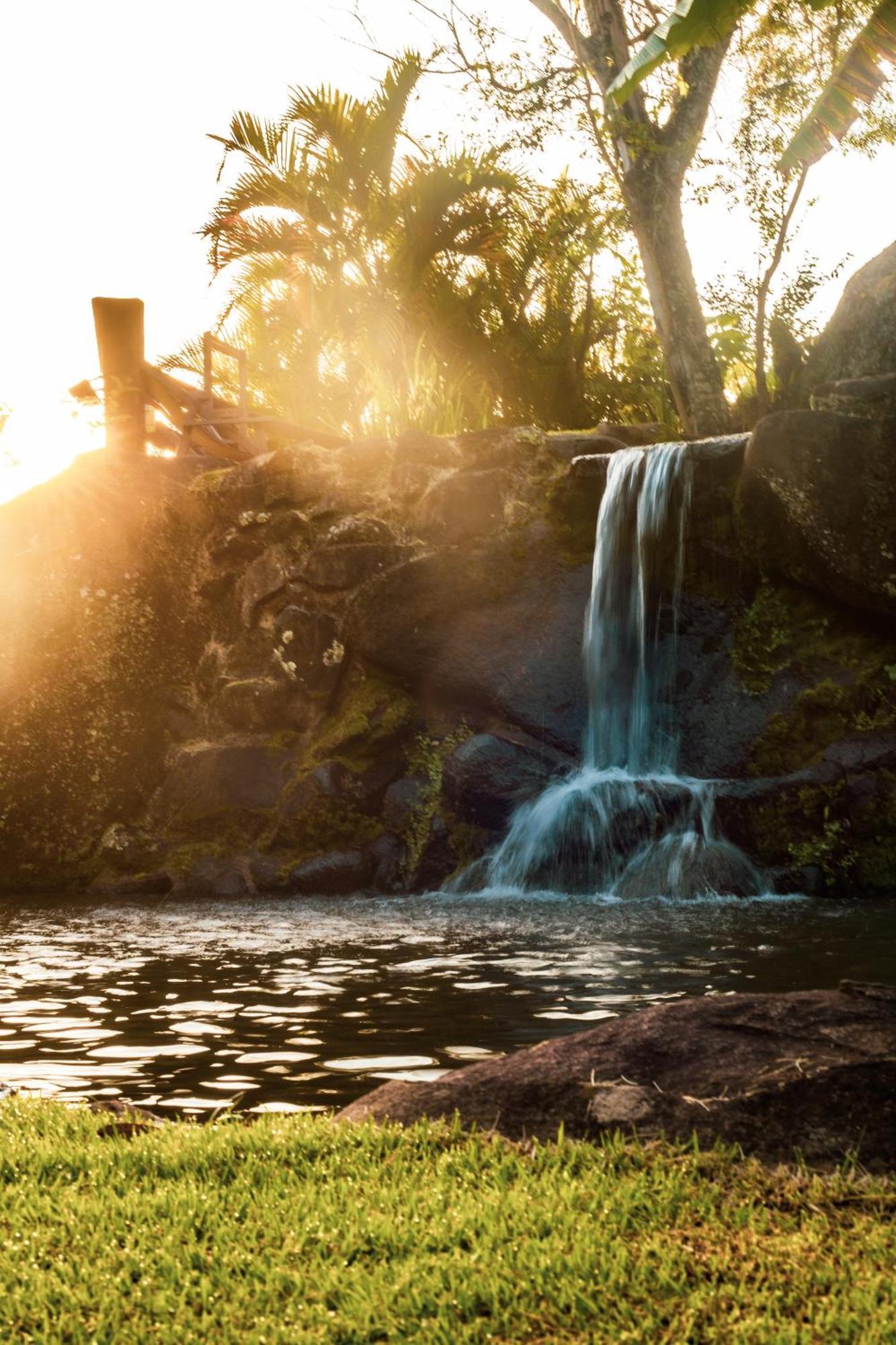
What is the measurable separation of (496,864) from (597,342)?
20288 mm

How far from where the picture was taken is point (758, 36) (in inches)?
881

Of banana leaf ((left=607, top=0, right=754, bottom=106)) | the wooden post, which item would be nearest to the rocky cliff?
the wooden post

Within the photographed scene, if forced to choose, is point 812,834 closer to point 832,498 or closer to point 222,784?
point 832,498

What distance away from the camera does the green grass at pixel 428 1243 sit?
3.12 m

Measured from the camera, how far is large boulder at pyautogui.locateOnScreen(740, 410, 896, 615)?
14266 mm

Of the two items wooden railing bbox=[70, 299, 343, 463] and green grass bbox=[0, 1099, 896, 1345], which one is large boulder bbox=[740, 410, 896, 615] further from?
green grass bbox=[0, 1099, 896, 1345]

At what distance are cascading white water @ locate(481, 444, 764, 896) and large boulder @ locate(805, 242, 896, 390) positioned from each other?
4582mm

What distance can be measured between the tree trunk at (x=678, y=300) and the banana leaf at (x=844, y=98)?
7.87ft

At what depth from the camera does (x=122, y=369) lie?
65.7 ft

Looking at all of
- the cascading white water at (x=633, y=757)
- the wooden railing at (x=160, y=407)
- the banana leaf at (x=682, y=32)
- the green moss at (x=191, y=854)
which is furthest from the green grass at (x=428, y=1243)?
the wooden railing at (x=160, y=407)

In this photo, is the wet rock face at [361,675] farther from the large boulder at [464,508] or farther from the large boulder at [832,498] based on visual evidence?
the large boulder at [832,498]

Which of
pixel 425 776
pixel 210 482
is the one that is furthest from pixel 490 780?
pixel 210 482

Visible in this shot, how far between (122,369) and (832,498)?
11362 mm

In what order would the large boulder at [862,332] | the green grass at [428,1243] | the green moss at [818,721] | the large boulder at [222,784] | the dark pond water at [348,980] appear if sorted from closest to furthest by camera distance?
the green grass at [428,1243] → the dark pond water at [348,980] → the green moss at [818,721] → the large boulder at [222,784] → the large boulder at [862,332]
